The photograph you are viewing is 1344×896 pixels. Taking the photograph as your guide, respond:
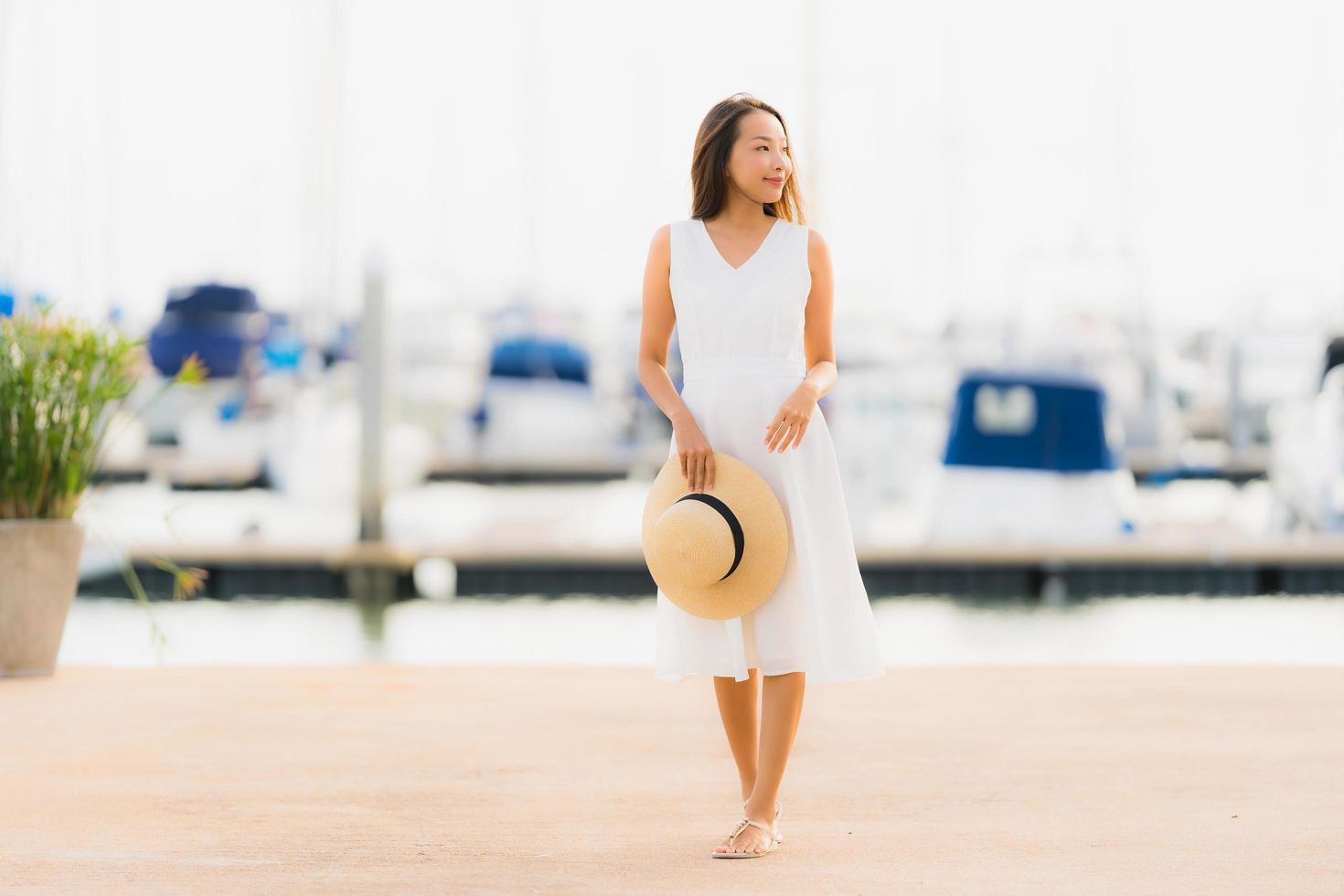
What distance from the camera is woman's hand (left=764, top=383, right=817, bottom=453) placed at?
3.46 meters

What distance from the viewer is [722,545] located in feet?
11.1

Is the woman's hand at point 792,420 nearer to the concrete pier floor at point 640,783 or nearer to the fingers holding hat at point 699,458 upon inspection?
the fingers holding hat at point 699,458

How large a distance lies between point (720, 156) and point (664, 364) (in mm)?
460

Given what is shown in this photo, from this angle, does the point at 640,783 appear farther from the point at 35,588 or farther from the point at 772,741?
the point at 35,588

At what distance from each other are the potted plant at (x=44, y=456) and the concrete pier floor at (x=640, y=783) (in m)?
0.22

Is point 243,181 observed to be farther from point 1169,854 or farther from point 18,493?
point 1169,854

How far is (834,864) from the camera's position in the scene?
11.1 ft

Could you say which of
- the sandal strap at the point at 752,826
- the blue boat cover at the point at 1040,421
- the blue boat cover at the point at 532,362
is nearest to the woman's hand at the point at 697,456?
the sandal strap at the point at 752,826

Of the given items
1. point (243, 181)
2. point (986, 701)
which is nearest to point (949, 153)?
point (243, 181)

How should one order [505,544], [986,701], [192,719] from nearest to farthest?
[192,719], [986,701], [505,544]

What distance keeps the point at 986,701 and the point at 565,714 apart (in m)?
1.31

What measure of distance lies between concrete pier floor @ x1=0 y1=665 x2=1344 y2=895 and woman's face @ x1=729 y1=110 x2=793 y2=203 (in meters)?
1.37

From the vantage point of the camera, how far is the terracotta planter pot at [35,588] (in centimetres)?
549

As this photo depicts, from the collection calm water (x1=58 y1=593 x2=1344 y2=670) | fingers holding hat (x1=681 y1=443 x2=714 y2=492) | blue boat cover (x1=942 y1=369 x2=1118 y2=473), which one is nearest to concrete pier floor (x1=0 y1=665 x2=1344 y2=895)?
fingers holding hat (x1=681 y1=443 x2=714 y2=492)
